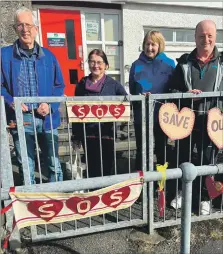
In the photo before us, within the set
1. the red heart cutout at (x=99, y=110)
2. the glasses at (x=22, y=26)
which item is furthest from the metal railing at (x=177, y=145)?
the glasses at (x=22, y=26)

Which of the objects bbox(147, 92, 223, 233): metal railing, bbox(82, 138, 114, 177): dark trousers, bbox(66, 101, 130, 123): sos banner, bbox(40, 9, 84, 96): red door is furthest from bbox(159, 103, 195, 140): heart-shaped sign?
bbox(40, 9, 84, 96): red door

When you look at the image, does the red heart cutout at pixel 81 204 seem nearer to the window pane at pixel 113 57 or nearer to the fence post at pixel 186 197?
the fence post at pixel 186 197

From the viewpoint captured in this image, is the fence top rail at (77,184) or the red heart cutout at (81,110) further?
the red heart cutout at (81,110)

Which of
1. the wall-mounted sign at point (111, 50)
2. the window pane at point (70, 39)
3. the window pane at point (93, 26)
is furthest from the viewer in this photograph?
the wall-mounted sign at point (111, 50)

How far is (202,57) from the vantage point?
255cm

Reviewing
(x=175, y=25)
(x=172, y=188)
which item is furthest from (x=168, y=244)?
(x=175, y=25)

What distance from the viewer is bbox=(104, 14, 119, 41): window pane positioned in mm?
6449

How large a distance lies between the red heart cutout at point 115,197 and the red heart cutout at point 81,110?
813 millimetres

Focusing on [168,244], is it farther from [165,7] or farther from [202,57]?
[165,7]

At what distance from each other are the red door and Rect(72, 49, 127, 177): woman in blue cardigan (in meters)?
3.81

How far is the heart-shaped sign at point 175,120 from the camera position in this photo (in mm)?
2305

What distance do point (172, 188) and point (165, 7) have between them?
5.18m

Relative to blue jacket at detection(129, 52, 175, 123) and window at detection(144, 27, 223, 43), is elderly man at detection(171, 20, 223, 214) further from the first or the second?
window at detection(144, 27, 223, 43)

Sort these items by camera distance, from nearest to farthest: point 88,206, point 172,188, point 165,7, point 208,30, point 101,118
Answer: point 88,206 → point 101,118 → point 208,30 → point 172,188 → point 165,7
